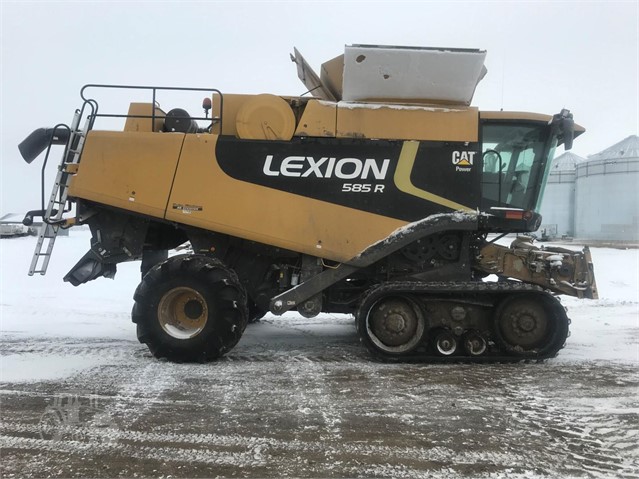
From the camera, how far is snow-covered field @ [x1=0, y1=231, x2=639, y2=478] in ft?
10.3

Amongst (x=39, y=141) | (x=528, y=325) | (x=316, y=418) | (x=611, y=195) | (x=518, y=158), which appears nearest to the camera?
(x=316, y=418)

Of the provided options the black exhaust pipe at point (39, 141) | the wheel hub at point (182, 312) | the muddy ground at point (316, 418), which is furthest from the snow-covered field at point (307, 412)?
→ the black exhaust pipe at point (39, 141)

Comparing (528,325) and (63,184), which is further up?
(63,184)

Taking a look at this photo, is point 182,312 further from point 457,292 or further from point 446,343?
point 457,292

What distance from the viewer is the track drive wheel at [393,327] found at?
553 cm

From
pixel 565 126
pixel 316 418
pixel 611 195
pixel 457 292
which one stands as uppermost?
pixel 611 195

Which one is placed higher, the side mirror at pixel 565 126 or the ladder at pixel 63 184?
the side mirror at pixel 565 126

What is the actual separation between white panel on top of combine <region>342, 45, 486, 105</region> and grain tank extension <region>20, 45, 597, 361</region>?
1 centimetres

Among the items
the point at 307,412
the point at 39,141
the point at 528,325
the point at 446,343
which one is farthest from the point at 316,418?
the point at 39,141

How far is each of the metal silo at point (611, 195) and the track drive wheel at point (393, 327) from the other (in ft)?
116

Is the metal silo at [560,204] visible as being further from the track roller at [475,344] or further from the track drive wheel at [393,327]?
the track drive wheel at [393,327]

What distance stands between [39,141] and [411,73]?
451cm

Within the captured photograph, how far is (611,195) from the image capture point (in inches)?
1471

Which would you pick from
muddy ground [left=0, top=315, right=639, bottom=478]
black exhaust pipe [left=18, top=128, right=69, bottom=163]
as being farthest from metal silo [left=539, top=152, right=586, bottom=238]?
black exhaust pipe [left=18, top=128, right=69, bottom=163]
